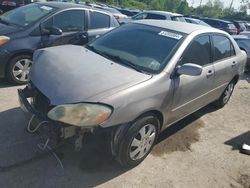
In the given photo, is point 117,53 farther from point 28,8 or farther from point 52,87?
point 28,8

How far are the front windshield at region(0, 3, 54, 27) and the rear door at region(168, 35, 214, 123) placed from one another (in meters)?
3.29

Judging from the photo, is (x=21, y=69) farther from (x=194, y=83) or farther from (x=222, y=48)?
(x=222, y=48)

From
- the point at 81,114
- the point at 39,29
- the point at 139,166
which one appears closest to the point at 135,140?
the point at 139,166

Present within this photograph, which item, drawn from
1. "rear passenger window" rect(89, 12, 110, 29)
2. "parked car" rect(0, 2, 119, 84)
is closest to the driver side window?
"parked car" rect(0, 2, 119, 84)

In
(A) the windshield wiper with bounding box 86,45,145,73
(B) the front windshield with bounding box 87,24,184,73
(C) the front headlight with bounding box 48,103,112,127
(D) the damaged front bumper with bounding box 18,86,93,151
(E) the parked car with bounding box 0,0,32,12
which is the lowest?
(E) the parked car with bounding box 0,0,32,12

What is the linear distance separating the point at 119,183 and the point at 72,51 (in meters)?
1.91

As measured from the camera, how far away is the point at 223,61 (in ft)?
16.9

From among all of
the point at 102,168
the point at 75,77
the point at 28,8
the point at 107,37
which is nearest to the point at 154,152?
the point at 102,168

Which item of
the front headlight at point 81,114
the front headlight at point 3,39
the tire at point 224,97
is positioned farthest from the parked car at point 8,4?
the front headlight at point 81,114

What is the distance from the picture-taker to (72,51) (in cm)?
425

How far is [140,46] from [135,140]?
1328mm

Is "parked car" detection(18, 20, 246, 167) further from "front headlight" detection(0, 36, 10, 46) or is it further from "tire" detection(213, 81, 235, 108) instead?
"front headlight" detection(0, 36, 10, 46)

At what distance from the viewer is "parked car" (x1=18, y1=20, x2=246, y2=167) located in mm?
3113

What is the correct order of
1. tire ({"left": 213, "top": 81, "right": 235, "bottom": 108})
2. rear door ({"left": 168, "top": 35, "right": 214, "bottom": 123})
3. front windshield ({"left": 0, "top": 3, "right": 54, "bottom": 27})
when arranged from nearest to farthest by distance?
rear door ({"left": 168, "top": 35, "right": 214, "bottom": 123}) → tire ({"left": 213, "top": 81, "right": 235, "bottom": 108}) → front windshield ({"left": 0, "top": 3, "right": 54, "bottom": 27})
